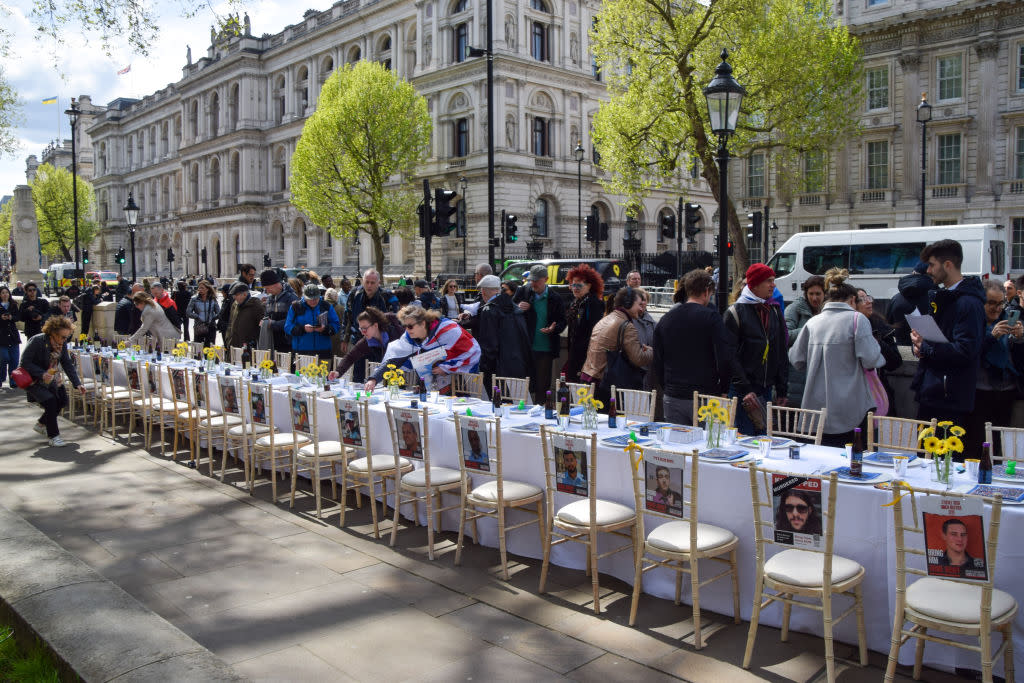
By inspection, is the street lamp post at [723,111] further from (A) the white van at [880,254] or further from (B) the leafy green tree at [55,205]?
(B) the leafy green tree at [55,205]

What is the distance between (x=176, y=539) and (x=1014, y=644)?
5.78 meters

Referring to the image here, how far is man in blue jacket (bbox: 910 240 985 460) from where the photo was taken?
5.83 metres

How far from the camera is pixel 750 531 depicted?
182 inches

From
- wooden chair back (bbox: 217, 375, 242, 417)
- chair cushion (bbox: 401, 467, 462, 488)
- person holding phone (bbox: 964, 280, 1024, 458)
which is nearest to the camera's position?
chair cushion (bbox: 401, 467, 462, 488)

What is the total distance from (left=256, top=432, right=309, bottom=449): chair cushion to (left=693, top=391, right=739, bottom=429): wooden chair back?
3.70m

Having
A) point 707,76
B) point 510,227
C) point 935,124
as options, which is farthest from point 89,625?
point 935,124

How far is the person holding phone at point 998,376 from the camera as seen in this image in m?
6.68

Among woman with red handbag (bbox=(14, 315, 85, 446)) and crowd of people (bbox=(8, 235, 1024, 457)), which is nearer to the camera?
crowd of people (bbox=(8, 235, 1024, 457))

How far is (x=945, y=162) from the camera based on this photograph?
32.8 metres

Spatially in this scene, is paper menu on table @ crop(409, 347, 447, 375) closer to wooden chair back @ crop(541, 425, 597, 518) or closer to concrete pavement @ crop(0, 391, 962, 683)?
concrete pavement @ crop(0, 391, 962, 683)

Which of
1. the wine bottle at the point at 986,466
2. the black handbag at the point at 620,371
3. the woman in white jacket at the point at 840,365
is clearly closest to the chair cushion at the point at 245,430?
the black handbag at the point at 620,371

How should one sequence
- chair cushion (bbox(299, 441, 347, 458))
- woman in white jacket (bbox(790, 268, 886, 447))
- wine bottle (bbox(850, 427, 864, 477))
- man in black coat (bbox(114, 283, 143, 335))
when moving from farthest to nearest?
1. man in black coat (bbox(114, 283, 143, 335))
2. chair cushion (bbox(299, 441, 347, 458))
3. woman in white jacket (bbox(790, 268, 886, 447))
4. wine bottle (bbox(850, 427, 864, 477))

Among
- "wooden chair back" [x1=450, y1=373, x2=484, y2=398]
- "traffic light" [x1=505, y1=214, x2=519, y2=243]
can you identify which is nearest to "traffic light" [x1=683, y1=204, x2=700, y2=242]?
"traffic light" [x1=505, y1=214, x2=519, y2=243]

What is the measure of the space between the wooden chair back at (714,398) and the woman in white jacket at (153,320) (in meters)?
9.70
